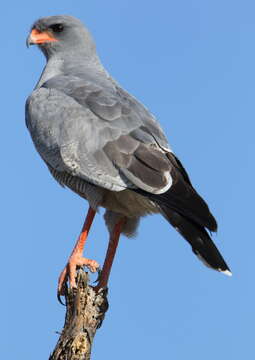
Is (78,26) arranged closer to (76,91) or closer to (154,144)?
(76,91)

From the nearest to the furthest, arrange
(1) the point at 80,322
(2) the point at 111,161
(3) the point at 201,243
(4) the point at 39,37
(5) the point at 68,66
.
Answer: (1) the point at 80,322, (3) the point at 201,243, (2) the point at 111,161, (5) the point at 68,66, (4) the point at 39,37

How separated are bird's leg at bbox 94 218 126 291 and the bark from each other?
2.27 feet

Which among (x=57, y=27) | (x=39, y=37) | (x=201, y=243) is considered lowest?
(x=201, y=243)

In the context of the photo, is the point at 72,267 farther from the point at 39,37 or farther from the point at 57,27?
the point at 57,27

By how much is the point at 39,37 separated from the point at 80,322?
4667mm

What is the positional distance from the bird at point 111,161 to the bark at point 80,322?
20 centimetres

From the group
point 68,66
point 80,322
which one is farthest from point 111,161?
point 68,66

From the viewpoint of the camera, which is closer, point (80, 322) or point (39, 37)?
point (80, 322)

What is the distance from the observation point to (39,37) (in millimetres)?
11141

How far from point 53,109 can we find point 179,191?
185 cm

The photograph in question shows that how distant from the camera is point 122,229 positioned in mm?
9672

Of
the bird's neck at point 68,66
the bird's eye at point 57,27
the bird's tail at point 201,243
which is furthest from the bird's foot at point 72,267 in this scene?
the bird's eye at point 57,27

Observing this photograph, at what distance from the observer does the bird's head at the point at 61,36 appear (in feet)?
36.3

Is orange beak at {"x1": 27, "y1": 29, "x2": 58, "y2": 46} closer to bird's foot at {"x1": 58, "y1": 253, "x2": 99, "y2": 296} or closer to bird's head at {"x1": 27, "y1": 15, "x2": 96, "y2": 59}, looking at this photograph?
bird's head at {"x1": 27, "y1": 15, "x2": 96, "y2": 59}
